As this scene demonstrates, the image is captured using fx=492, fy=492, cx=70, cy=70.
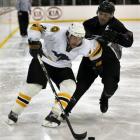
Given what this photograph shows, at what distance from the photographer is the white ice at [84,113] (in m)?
3.46

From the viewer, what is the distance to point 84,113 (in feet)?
13.6

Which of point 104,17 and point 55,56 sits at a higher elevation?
point 104,17

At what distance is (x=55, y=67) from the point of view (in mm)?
3635

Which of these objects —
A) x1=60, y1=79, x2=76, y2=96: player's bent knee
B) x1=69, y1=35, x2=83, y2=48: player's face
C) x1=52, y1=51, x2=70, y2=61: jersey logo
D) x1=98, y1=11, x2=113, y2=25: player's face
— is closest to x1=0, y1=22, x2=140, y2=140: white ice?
x1=60, y1=79, x2=76, y2=96: player's bent knee

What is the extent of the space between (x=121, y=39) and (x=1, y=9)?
643cm

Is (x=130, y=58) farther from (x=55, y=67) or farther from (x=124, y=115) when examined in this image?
→ (x=55, y=67)

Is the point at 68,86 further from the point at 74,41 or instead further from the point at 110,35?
the point at 110,35

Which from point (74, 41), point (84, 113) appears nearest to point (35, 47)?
point (74, 41)

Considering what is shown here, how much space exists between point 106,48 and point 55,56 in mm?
430

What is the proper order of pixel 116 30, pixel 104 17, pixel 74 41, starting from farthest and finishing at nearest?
pixel 116 30 → pixel 104 17 → pixel 74 41

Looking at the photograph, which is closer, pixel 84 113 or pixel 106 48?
pixel 106 48

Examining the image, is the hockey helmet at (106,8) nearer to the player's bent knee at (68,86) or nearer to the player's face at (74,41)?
the player's face at (74,41)

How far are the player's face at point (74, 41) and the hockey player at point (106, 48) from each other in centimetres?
26

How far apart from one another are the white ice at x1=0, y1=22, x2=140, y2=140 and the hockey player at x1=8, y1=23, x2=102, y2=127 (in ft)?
0.49
